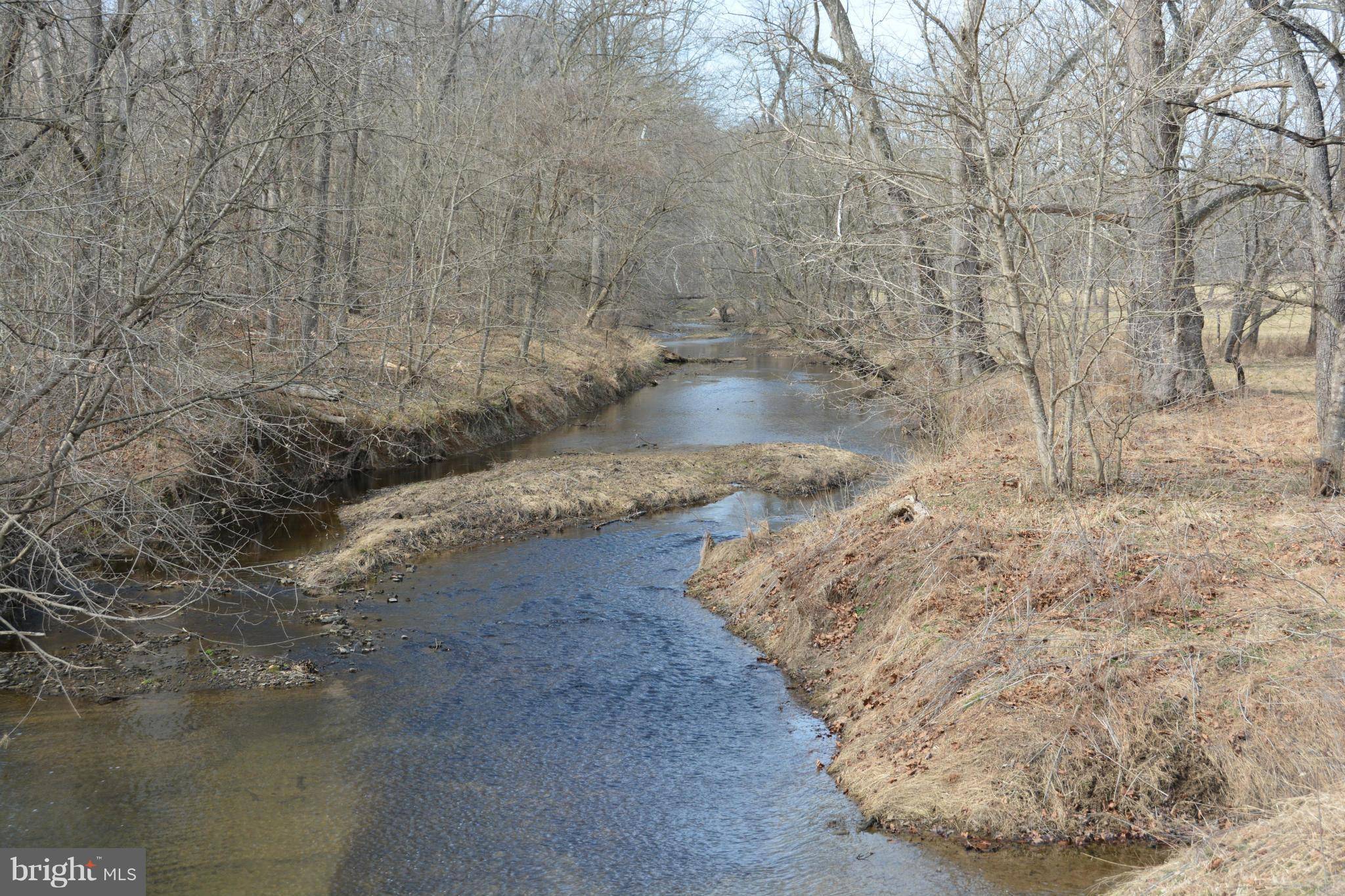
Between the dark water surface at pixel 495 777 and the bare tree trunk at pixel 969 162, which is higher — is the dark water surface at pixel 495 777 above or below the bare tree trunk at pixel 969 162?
below

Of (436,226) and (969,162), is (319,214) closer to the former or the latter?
(436,226)

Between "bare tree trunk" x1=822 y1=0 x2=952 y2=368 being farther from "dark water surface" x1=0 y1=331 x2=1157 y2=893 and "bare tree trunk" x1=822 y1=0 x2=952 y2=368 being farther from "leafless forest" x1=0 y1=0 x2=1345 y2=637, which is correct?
"dark water surface" x1=0 y1=331 x2=1157 y2=893

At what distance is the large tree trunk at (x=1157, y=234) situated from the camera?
9.48m

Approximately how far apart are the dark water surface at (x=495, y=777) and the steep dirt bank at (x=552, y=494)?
202 centimetres

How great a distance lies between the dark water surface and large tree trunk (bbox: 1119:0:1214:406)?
17.4ft

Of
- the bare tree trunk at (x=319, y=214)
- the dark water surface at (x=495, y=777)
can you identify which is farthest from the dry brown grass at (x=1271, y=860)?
the bare tree trunk at (x=319, y=214)

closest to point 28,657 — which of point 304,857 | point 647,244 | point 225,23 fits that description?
point 304,857

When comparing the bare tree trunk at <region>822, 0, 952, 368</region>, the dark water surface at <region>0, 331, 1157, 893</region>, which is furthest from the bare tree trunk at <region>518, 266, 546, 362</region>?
the dark water surface at <region>0, 331, 1157, 893</region>

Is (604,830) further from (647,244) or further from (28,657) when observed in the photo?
(647,244)

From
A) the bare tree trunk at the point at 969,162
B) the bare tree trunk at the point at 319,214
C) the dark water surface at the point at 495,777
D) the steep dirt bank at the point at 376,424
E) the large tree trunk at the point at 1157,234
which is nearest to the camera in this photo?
the dark water surface at the point at 495,777

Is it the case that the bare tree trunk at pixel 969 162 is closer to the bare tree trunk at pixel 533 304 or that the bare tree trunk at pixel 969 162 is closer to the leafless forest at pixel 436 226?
the leafless forest at pixel 436 226

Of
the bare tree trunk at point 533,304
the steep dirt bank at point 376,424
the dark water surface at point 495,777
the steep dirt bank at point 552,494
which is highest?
the bare tree trunk at point 533,304

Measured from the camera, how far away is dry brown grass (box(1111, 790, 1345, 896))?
4.29 metres

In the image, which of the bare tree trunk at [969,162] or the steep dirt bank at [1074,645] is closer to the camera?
the steep dirt bank at [1074,645]
